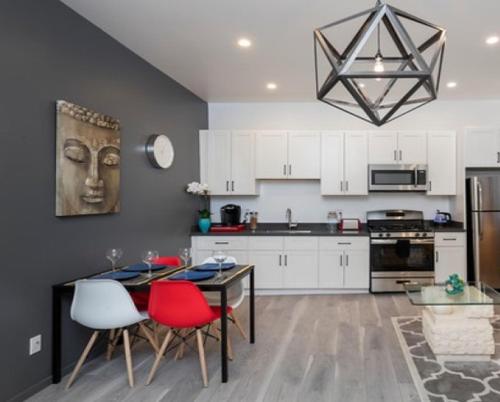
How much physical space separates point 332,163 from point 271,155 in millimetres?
880

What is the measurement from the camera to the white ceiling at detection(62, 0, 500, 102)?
3010mm

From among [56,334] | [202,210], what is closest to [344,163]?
[202,210]

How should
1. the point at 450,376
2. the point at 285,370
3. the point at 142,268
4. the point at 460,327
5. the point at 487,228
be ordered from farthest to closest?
the point at 487,228 < the point at 142,268 < the point at 460,327 < the point at 285,370 < the point at 450,376

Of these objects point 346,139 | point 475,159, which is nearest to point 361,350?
point 346,139

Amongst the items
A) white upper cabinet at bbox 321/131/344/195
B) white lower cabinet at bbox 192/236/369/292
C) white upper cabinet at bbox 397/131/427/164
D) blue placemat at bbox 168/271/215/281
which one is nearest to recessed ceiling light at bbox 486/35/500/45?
white upper cabinet at bbox 397/131/427/164

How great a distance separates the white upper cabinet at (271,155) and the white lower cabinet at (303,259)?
3.11ft

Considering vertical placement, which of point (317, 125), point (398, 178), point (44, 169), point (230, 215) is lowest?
point (230, 215)

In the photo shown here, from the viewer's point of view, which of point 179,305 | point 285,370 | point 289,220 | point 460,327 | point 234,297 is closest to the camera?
point 179,305

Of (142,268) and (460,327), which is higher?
(142,268)

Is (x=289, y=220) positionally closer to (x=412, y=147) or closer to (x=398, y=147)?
(x=398, y=147)

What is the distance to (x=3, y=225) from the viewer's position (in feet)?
8.12

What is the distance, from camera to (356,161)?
568 cm

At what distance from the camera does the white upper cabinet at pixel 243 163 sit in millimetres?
5785

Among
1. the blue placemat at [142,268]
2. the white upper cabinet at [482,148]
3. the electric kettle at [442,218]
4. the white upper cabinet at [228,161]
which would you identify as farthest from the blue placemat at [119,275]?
the white upper cabinet at [482,148]
